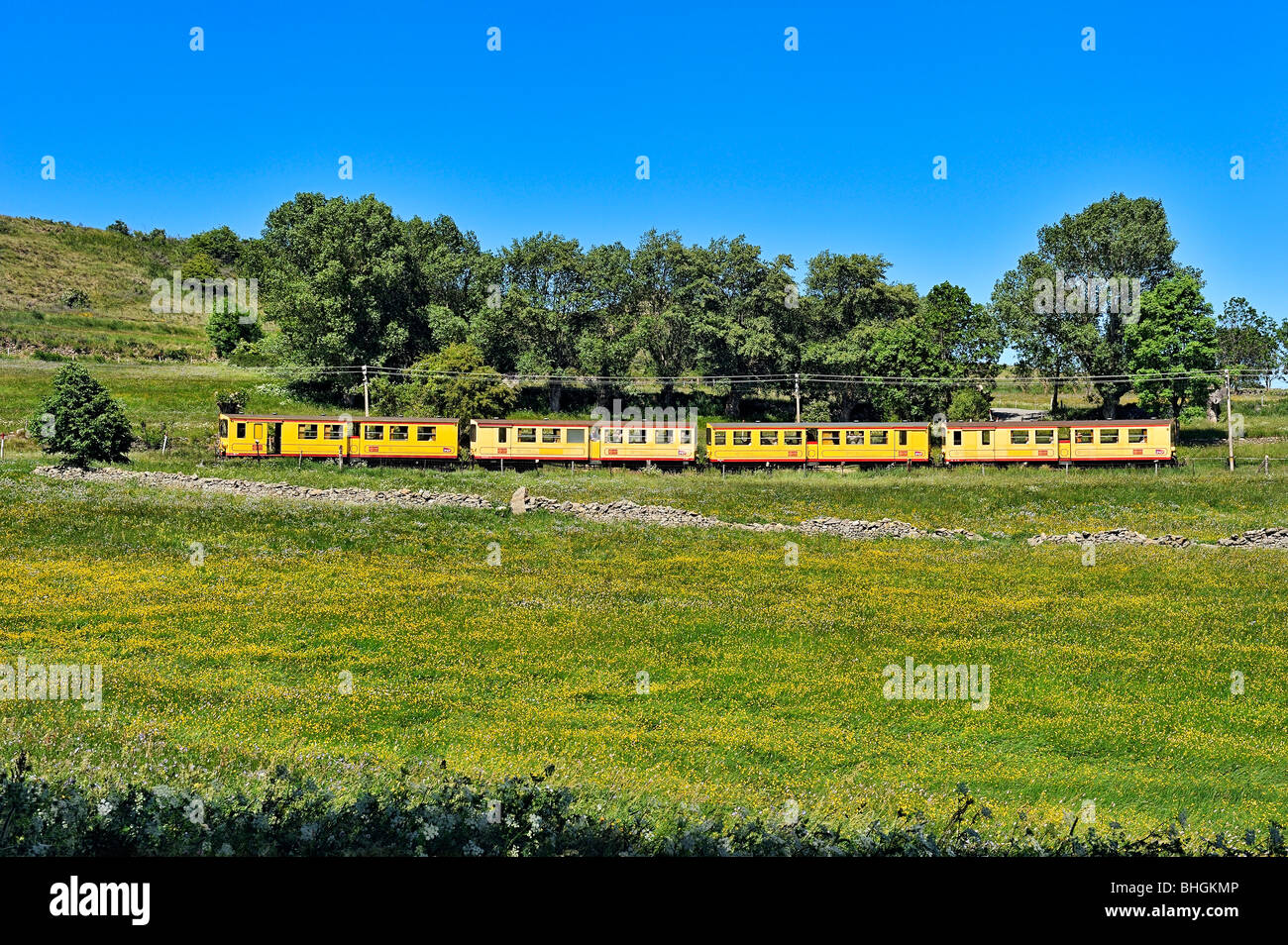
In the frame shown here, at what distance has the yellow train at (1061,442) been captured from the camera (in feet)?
172

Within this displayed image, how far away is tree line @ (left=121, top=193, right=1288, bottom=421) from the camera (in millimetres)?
68250

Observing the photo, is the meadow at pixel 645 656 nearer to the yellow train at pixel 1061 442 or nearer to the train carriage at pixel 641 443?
the yellow train at pixel 1061 442

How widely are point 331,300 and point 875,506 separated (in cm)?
4977

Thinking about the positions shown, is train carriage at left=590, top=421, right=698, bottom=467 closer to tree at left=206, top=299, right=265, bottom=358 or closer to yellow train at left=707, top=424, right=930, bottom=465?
yellow train at left=707, top=424, right=930, bottom=465

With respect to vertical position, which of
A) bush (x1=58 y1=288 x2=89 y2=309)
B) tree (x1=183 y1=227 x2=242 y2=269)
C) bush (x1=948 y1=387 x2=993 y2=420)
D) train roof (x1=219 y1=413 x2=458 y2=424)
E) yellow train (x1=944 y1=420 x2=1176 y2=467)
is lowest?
yellow train (x1=944 y1=420 x2=1176 y2=467)

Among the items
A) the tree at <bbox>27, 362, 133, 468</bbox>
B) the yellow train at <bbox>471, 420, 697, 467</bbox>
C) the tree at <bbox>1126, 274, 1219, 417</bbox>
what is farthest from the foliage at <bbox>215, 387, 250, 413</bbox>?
the tree at <bbox>1126, 274, 1219, 417</bbox>

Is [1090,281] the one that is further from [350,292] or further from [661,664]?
[661,664]

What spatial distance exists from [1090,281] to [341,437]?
6278 cm

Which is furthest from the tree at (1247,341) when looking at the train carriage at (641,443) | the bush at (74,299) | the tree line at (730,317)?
the bush at (74,299)

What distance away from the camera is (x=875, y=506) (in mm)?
41938

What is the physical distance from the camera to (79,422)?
44688mm

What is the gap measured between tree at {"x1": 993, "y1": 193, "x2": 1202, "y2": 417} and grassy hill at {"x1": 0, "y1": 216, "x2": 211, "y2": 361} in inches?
3301
